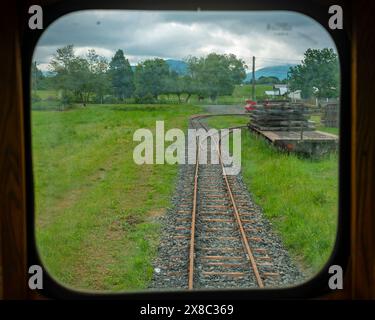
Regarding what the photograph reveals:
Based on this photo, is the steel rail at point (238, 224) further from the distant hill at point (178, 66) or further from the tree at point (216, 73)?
the distant hill at point (178, 66)

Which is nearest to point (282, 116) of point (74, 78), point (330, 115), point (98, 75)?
point (330, 115)

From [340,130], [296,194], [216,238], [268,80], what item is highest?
[268,80]

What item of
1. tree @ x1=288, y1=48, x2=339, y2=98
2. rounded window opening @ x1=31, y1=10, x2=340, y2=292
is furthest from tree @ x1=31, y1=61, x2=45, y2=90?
tree @ x1=288, y1=48, x2=339, y2=98

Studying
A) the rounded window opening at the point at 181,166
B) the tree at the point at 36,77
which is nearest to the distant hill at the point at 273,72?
the rounded window opening at the point at 181,166

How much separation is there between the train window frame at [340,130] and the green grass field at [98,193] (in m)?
0.07

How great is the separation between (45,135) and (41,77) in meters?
0.32

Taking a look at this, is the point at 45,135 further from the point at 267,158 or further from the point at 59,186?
the point at 267,158

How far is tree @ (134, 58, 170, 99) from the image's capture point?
7.94ft

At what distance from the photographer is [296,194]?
8.95 ft

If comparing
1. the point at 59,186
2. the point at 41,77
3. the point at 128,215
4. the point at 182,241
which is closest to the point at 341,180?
the point at 182,241

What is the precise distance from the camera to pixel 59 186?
7.68 ft

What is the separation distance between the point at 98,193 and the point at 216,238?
31.0 inches

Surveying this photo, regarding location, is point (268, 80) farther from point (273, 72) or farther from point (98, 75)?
point (98, 75)
